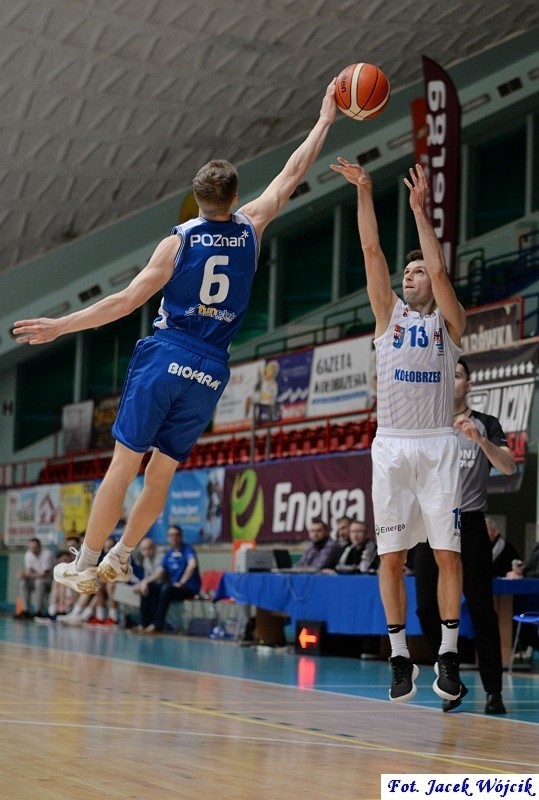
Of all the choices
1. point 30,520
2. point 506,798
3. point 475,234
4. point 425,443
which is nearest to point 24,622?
point 30,520

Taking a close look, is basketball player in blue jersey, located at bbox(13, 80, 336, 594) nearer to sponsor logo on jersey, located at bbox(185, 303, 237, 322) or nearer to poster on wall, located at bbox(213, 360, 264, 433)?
sponsor logo on jersey, located at bbox(185, 303, 237, 322)

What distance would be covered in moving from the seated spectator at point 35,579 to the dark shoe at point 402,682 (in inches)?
665

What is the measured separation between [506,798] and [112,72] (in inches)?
864

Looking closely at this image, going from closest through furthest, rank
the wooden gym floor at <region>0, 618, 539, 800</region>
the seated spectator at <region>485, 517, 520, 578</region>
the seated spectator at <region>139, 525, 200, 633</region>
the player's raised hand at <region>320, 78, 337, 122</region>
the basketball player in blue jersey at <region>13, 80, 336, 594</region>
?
the wooden gym floor at <region>0, 618, 539, 800</region>
the basketball player in blue jersey at <region>13, 80, 336, 594</region>
the player's raised hand at <region>320, 78, 337, 122</region>
the seated spectator at <region>485, 517, 520, 578</region>
the seated spectator at <region>139, 525, 200, 633</region>

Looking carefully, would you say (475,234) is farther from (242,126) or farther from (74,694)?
(74,694)

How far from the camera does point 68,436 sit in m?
30.4

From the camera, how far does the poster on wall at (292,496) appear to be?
52.2ft

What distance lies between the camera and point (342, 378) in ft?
68.3

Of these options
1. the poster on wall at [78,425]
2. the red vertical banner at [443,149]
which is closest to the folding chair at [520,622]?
the red vertical banner at [443,149]

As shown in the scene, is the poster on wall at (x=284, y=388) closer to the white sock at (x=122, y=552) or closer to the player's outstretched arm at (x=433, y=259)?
the player's outstretched arm at (x=433, y=259)

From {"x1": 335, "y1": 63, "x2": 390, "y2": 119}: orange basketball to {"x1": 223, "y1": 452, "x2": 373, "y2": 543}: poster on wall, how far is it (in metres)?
9.63

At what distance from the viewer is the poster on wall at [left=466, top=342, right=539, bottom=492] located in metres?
14.3

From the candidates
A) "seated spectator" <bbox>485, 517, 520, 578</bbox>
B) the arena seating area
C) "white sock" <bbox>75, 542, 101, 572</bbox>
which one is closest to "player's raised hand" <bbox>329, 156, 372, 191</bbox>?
"white sock" <bbox>75, 542, 101, 572</bbox>

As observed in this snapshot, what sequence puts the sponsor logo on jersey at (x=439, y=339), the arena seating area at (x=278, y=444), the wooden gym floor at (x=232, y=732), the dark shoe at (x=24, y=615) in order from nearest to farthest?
the wooden gym floor at (x=232, y=732)
the sponsor logo on jersey at (x=439, y=339)
the arena seating area at (x=278, y=444)
the dark shoe at (x=24, y=615)
